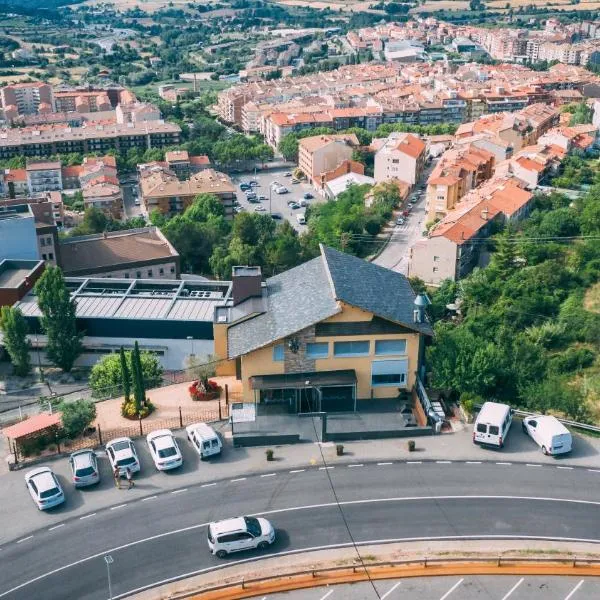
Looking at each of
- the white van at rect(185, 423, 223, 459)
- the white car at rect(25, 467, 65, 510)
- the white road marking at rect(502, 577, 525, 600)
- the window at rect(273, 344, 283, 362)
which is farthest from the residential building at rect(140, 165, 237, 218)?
the white road marking at rect(502, 577, 525, 600)

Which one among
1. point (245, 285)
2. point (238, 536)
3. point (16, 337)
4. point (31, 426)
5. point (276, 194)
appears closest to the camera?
point (238, 536)

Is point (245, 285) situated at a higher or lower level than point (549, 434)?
higher

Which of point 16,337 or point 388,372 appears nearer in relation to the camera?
point 388,372

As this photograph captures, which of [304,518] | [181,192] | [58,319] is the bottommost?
[181,192]

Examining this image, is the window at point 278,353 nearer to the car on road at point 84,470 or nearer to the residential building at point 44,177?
the car on road at point 84,470

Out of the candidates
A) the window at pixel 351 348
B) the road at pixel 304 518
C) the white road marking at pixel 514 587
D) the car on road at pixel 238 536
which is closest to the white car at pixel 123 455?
the road at pixel 304 518

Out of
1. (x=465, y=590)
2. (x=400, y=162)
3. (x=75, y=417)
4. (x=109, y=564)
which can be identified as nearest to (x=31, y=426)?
(x=75, y=417)

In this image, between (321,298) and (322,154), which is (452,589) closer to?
(321,298)

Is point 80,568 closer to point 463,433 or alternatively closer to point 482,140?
point 463,433
